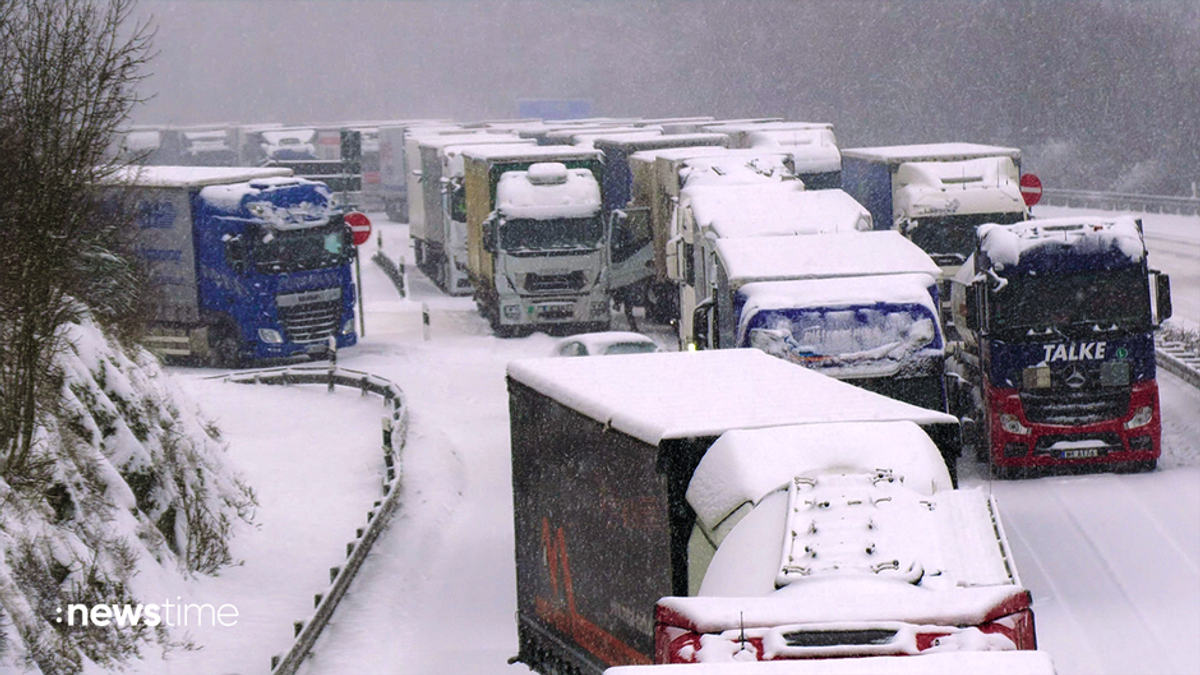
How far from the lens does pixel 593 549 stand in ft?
36.7

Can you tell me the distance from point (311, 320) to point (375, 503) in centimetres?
1284

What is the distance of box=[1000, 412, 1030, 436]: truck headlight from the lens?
19.5 m

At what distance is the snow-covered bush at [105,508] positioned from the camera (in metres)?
12.7

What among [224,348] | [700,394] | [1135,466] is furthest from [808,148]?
[700,394]

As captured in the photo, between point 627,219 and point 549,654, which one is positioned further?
point 627,219

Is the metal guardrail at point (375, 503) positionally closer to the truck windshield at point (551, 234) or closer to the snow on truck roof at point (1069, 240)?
the truck windshield at point (551, 234)

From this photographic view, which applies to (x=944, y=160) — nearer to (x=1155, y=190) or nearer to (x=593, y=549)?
(x=593, y=549)

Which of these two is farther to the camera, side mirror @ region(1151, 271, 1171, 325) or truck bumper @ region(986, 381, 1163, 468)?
truck bumper @ region(986, 381, 1163, 468)

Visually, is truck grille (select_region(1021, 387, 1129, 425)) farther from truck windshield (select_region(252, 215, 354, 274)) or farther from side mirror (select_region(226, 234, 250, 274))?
side mirror (select_region(226, 234, 250, 274))

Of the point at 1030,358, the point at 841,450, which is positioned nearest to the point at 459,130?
the point at 1030,358

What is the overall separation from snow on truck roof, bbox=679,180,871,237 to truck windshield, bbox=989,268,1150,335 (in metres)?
2.83

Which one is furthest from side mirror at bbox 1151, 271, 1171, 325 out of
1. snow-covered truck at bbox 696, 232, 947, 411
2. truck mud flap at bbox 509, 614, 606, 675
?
truck mud flap at bbox 509, 614, 606, 675

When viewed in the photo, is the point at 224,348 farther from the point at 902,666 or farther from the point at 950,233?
the point at 902,666

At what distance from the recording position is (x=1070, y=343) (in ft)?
63.3
